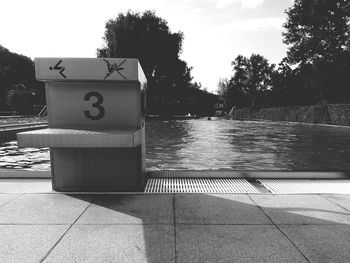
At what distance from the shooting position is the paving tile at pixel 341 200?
3.93m

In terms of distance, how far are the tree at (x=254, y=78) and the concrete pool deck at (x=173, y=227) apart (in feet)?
227

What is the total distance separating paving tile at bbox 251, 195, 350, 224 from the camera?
3432mm

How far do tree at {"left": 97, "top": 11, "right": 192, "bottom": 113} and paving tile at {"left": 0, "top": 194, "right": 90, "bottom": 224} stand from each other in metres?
39.8

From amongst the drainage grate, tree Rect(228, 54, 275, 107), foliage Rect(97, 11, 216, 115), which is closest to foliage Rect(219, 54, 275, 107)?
tree Rect(228, 54, 275, 107)

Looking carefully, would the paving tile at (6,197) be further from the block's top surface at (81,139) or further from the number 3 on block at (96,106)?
the number 3 on block at (96,106)

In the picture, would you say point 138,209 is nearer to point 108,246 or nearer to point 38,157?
point 108,246

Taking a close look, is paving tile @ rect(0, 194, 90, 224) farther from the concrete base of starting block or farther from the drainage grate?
the drainage grate

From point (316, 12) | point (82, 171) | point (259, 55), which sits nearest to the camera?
point (82, 171)

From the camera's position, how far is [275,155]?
1062 cm

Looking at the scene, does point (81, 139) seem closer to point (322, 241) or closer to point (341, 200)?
point (322, 241)

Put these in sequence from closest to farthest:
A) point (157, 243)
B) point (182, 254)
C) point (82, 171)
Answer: point (182, 254) → point (157, 243) → point (82, 171)

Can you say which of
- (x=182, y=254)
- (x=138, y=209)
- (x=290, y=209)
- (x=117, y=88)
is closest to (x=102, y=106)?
(x=117, y=88)

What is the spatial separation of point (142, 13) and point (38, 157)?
4118 cm

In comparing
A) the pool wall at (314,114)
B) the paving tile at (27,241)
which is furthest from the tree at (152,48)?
the paving tile at (27,241)
